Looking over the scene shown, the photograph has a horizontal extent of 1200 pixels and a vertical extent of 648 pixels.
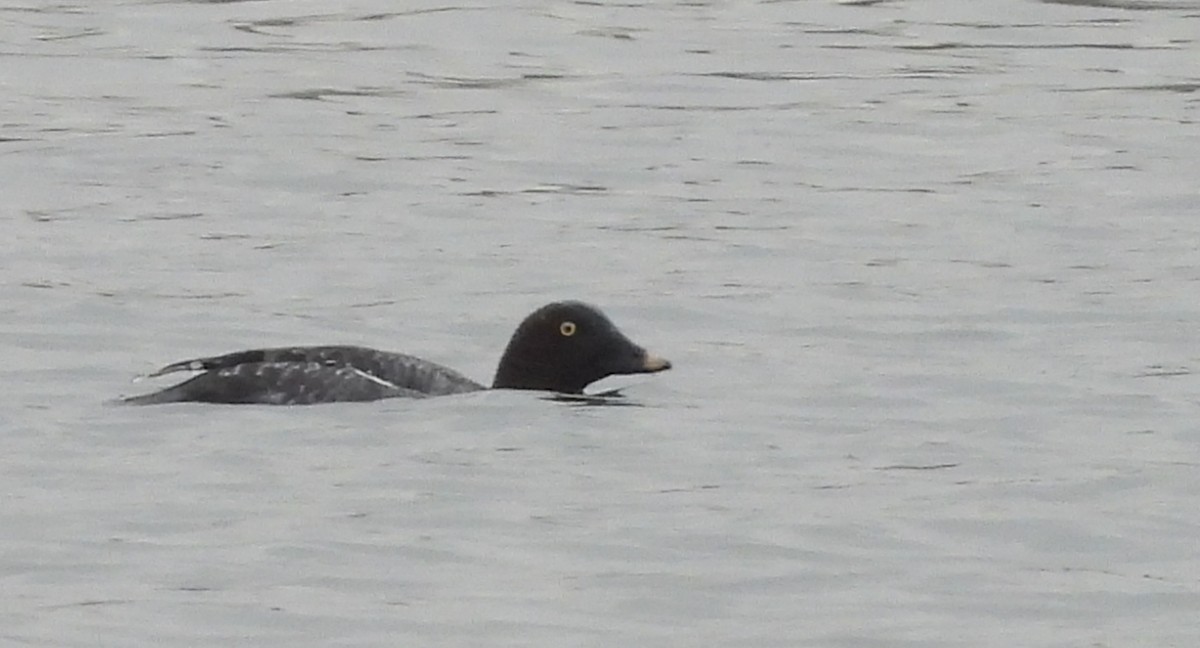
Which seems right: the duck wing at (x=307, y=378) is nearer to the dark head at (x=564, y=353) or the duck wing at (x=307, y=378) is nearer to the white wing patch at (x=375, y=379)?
the white wing patch at (x=375, y=379)

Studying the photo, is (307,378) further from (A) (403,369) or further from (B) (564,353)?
(B) (564,353)

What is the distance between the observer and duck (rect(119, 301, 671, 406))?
1513cm

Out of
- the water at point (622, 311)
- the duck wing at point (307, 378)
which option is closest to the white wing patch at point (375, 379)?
the duck wing at point (307, 378)

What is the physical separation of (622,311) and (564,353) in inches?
A: 77.5

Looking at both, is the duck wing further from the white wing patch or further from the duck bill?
the duck bill

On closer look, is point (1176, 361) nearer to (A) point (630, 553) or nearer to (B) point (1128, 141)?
(A) point (630, 553)

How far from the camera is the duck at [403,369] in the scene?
1513cm

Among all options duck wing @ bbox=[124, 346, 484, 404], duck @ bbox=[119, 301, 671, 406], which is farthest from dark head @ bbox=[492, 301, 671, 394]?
duck wing @ bbox=[124, 346, 484, 404]

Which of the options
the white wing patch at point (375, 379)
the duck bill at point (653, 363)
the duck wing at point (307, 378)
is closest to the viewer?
the duck wing at point (307, 378)

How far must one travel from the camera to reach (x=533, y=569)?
40.2 ft

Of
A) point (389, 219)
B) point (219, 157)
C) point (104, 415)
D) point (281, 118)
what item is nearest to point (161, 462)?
point (104, 415)

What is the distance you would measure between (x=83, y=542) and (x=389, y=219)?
25.5 feet

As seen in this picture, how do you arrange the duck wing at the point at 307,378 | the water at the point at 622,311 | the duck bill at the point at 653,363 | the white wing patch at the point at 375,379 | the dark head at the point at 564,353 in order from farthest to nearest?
the dark head at the point at 564,353, the duck bill at the point at 653,363, the white wing patch at the point at 375,379, the duck wing at the point at 307,378, the water at the point at 622,311

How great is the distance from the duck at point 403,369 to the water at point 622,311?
4.7 inches
